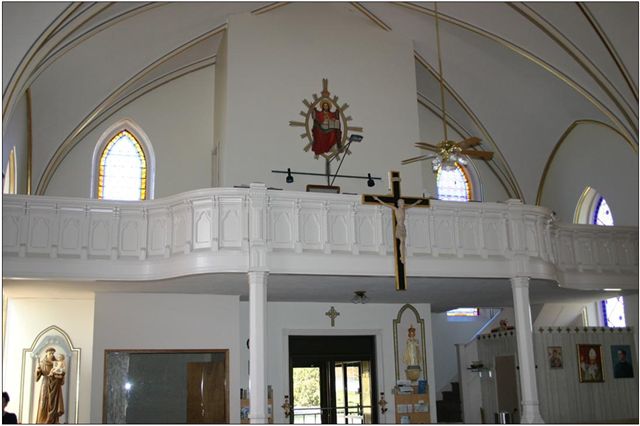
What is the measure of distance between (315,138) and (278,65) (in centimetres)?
213

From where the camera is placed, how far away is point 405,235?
1541 cm

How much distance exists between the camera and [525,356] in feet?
51.0

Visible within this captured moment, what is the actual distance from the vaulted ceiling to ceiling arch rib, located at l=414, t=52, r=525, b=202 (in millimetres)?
40

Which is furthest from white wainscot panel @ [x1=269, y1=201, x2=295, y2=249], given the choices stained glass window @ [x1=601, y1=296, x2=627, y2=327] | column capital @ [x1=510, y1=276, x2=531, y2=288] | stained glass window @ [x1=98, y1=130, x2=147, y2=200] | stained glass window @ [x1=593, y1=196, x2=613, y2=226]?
stained glass window @ [x1=601, y1=296, x2=627, y2=327]

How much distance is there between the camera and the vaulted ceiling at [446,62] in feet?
51.7

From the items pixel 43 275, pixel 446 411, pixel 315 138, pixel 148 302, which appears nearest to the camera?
pixel 43 275

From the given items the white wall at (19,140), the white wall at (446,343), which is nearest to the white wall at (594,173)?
the white wall at (446,343)

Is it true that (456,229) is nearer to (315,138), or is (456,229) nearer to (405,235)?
(405,235)

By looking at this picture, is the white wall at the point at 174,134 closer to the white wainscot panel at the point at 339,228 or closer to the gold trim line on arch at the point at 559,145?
the white wainscot panel at the point at 339,228

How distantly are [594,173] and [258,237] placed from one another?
35.9 feet

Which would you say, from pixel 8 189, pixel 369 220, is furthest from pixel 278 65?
pixel 8 189

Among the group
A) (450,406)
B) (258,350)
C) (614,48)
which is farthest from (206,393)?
(614,48)

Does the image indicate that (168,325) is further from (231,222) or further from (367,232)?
(367,232)

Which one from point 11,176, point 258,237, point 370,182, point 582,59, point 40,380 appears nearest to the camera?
point 258,237
